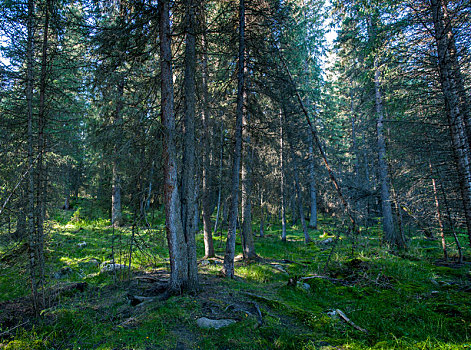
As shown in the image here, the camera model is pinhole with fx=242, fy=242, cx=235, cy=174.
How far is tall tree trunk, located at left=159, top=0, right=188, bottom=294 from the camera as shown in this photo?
5.90 m

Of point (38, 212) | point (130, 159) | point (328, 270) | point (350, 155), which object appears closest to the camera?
point (38, 212)

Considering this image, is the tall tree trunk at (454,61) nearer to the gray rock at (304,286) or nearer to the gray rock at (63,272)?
the gray rock at (304,286)

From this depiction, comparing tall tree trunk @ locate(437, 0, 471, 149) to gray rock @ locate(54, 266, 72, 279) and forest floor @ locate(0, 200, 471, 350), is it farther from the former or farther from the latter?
gray rock @ locate(54, 266, 72, 279)

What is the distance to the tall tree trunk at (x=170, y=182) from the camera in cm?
590

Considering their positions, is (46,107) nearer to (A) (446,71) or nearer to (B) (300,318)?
(B) (300,318)

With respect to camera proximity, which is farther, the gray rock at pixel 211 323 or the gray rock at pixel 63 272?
the gray rock at pixel 63 272

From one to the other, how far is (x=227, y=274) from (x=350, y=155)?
30.7 meters

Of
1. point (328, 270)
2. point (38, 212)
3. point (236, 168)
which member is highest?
point (236, 168)

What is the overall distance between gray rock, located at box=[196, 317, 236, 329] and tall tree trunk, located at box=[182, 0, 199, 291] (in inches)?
62.3

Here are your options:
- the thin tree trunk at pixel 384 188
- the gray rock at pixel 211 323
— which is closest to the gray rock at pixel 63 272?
the gray rock at pixel 211 323

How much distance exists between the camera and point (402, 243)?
13.1 meters

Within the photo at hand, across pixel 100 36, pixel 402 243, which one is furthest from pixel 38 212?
pixel 402 243

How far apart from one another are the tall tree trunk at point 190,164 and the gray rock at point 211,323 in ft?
5.19

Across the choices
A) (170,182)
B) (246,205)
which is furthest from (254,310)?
(246,205)
